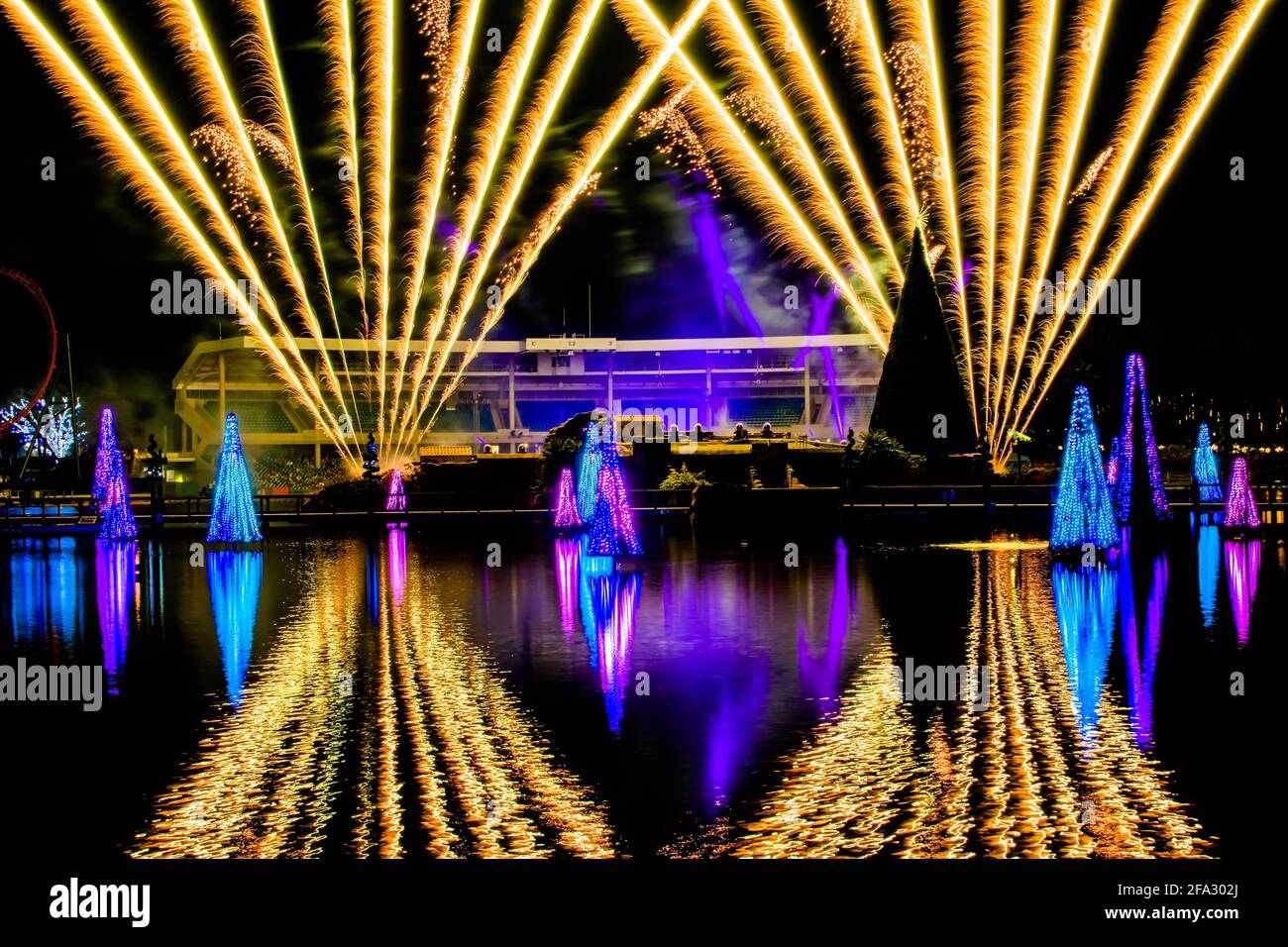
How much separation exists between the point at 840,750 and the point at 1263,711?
3.57 metres

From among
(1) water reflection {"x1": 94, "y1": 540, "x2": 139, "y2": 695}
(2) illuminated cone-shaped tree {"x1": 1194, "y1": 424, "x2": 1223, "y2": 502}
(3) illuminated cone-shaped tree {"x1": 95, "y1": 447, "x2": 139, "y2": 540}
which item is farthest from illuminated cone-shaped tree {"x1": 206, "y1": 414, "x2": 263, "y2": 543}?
(2) illuminated cone-shaped tree {"x1": 1194, "y1": 424, "x2": 1223, "y2": 502}

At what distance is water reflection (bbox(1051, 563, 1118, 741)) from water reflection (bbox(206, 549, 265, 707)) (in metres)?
6.60

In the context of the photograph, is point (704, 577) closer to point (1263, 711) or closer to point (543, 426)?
point (1263, 711)

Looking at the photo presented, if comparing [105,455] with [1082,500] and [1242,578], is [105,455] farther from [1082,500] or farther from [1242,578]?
[1242,578]

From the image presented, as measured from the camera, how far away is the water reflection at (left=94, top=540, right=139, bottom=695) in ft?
44.4

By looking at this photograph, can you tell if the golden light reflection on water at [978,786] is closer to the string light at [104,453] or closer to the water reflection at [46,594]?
A: the water reflection at [46,594]

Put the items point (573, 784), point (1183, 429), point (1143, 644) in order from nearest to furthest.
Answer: point (573, 784) < point (1143, 644) < point (1183, 429)

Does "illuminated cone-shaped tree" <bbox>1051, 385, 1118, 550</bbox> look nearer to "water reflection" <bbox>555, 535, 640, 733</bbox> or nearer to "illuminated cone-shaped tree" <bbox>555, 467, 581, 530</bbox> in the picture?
"water reflection" <bbox>555, 535, 640, 733</bbox>

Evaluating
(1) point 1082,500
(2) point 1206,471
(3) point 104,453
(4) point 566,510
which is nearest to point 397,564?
(4) point 566,510

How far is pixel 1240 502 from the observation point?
98.9 feet

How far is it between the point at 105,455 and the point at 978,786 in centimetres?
3010

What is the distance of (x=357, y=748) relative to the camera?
9445 millimetres

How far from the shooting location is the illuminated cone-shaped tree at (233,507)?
3084 centimetres
